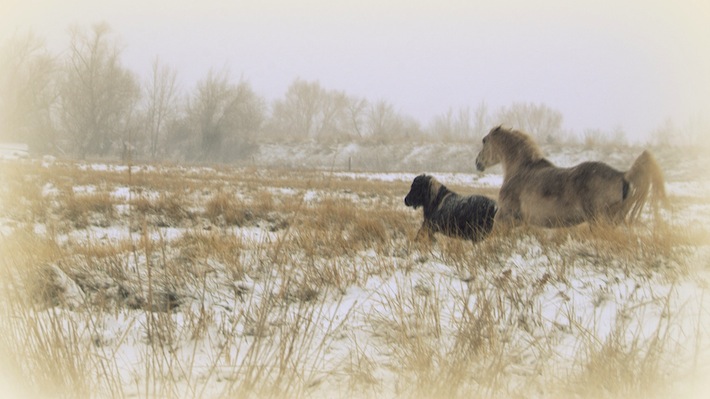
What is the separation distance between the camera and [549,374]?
6.26 feet

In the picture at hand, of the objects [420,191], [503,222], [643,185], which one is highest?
[643,185]

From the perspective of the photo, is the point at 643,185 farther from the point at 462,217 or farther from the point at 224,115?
the point at 224,115

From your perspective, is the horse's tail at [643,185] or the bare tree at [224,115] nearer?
the horse's tail at [643,185]

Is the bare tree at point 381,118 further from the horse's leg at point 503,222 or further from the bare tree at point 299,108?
the horse's leg at point 503,222

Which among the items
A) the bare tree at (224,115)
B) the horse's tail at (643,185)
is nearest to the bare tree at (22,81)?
the bare tree at (224,115)

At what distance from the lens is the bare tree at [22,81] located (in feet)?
9.69

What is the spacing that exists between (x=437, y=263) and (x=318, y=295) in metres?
1.21

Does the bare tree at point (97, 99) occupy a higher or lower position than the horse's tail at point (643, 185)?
higher

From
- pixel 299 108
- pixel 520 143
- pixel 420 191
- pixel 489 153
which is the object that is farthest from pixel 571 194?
pixel 299 108

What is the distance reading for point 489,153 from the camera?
511cm

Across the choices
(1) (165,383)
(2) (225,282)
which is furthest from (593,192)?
(1) (165,383)

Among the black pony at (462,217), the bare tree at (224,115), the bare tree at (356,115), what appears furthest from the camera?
the bare tree at (224,115)

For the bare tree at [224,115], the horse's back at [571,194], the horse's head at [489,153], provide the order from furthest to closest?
the bare tree at [224,115] < the horse's head at [489,153] < the horse's back at [571,194]

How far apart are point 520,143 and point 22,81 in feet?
17.0
